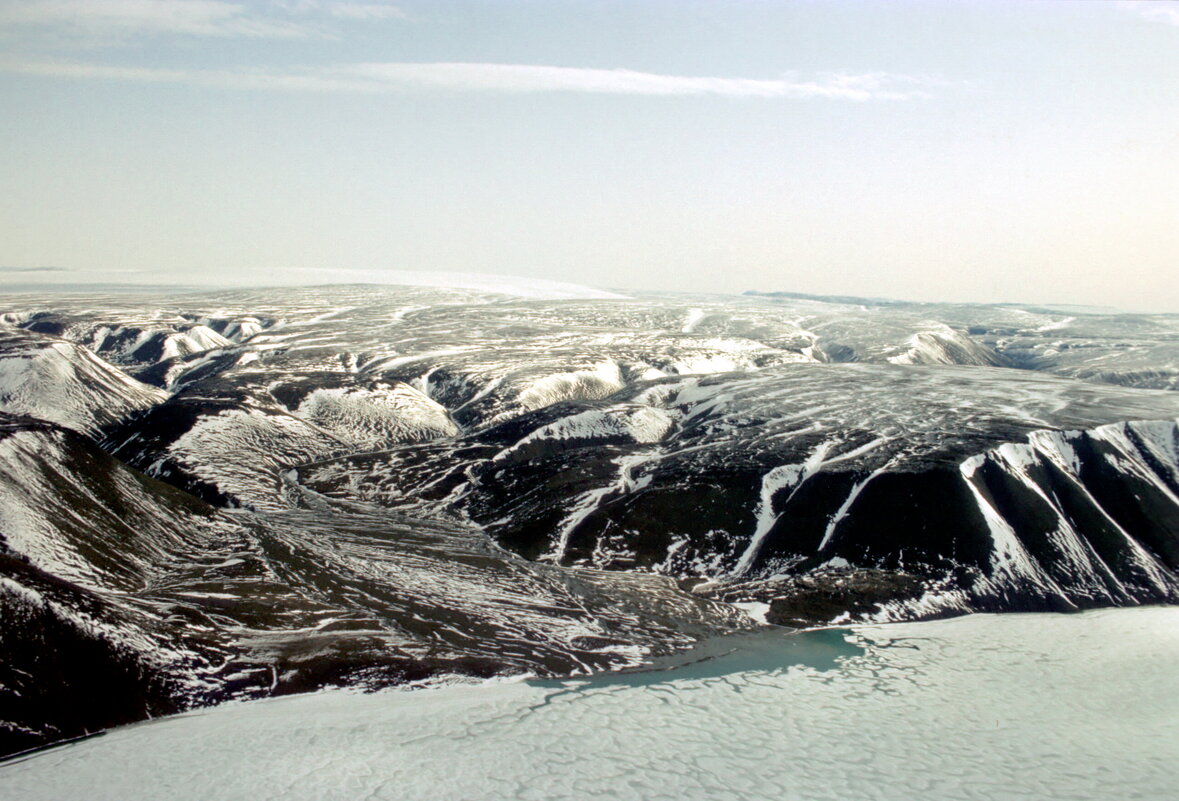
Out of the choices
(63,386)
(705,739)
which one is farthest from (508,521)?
(63,386)

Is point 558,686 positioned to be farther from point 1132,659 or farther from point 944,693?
point 1132,659

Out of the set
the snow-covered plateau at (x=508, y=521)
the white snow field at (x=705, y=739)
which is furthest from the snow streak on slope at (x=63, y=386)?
the white snow field at (x=705, y=739)

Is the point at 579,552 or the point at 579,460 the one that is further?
the point at 579,460

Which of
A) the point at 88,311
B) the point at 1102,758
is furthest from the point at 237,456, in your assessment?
the point at 88,311

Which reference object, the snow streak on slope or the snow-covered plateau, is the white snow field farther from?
the snow streak on slope

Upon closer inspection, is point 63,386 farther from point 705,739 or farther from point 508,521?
point 705,739

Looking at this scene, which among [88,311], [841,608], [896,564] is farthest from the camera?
[88,311]
